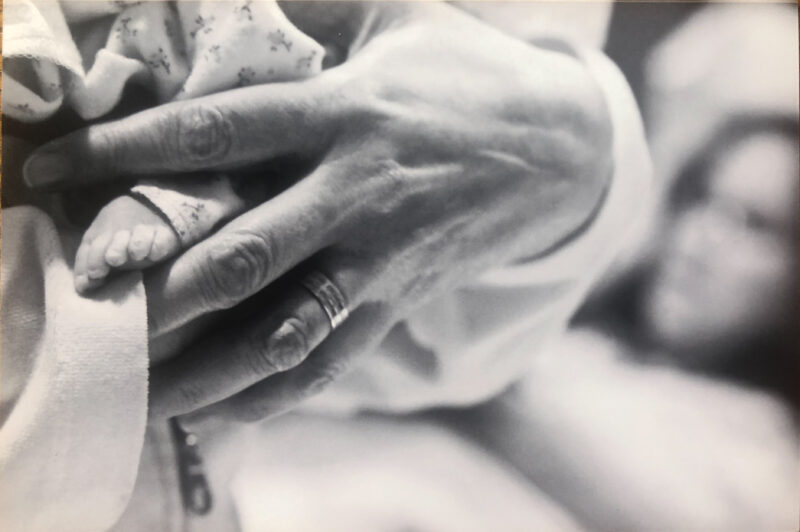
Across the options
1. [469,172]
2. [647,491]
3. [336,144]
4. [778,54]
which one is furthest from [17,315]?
[778,54]

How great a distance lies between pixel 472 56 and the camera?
28.6 inches

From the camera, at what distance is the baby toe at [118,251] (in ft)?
1.97

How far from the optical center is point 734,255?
0.78 metres

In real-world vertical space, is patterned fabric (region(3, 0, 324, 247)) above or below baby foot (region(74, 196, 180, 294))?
above

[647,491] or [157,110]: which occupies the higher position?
[157,110]

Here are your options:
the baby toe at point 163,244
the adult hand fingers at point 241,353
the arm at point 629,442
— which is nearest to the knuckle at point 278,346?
the adult hand fingers at point 241,353

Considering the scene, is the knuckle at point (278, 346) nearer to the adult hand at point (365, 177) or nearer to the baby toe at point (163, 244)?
the adult hand at point (365, 177)

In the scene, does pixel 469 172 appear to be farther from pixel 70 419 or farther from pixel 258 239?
pixel 70 419

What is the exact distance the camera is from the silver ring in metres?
0.65

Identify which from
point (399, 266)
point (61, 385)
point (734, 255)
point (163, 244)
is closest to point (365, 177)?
point (399, 266)

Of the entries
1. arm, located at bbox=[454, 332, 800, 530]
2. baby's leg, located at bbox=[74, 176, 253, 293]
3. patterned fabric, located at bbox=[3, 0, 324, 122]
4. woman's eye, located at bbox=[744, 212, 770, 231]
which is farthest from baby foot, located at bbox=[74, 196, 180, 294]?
woman's eye, located at bbox=[744, 212, 770, 231]

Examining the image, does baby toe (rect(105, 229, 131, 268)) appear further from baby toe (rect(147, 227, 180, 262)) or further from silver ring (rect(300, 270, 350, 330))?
silver ring (rect(300, 270, 350, 330))

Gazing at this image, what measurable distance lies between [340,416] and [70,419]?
25 cm

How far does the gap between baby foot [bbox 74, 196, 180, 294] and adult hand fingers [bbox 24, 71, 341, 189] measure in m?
0.04
